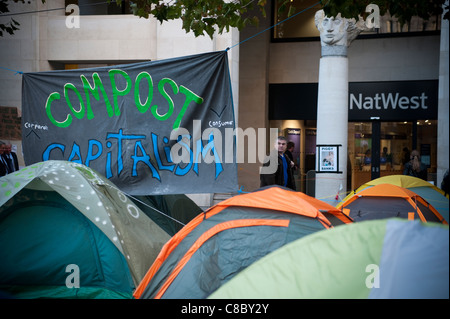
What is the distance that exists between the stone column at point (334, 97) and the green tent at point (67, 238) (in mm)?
6200

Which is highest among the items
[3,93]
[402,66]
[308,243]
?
[402,66]

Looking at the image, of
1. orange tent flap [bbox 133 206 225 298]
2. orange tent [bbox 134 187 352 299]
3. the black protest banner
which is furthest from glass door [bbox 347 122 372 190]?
orange tent flap [bbox 133 206 225 298]

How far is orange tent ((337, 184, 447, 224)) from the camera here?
7.96m

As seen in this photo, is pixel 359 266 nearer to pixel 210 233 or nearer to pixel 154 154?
pixel 210 233

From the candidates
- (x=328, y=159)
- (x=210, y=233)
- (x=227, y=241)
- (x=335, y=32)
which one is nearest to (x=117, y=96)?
(x=210, y=233)

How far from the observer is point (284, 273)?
321 cm

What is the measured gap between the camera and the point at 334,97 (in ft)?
39.3

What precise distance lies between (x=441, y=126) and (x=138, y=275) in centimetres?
843

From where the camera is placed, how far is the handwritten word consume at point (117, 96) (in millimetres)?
7500

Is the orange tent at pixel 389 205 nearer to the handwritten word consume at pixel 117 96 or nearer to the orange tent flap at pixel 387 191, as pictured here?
the orange tent flap at pixel 387 191

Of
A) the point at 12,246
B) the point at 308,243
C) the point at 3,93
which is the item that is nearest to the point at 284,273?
the point at 308,243

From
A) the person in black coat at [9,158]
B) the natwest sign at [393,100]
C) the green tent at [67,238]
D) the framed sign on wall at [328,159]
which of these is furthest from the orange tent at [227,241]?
the natwest sign at [393,100]

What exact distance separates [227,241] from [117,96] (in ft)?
10.8

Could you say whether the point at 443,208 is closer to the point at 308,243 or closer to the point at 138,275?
the point at 138,275
